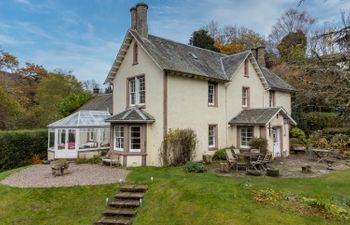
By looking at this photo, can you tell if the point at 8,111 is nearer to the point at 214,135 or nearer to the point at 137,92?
the point at 137,92

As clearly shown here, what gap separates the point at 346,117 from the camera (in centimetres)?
579

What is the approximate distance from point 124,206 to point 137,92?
33.3 feet

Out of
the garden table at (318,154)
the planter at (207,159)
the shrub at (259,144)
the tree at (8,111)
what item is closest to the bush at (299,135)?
the garden table at (318,154)

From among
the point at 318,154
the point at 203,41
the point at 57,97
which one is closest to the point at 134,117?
the point at 318,154

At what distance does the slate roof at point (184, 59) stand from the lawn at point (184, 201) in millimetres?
8138

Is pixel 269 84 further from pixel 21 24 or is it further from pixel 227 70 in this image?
pixel 21 24

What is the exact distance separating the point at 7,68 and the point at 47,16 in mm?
19857

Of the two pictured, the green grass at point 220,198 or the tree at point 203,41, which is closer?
the green grass at point 220,198

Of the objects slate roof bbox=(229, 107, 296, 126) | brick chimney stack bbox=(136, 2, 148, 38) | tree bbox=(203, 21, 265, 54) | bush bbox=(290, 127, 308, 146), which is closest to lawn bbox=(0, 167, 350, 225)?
slate roof bbox=(229, 107, 296, 126)

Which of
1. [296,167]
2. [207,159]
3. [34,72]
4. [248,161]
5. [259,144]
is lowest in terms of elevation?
[296,167]

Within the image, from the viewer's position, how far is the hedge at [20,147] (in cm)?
1989

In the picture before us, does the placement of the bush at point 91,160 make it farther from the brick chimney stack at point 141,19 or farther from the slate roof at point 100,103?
the brick chimney stack at point 141,19

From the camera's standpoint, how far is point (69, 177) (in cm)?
1451

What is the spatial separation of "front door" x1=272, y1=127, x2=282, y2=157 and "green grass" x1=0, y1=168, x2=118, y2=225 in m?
13.5
